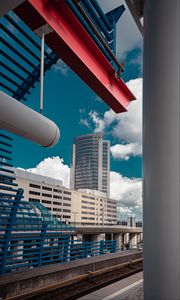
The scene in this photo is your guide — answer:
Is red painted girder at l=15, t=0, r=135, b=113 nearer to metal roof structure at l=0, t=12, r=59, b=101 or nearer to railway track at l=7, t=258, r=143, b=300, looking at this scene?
metal roof structure at l=0, t=12, r=59, b=101

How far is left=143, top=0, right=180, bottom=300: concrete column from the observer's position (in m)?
1.30

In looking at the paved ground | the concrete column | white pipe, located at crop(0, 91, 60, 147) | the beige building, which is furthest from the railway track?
the beige building

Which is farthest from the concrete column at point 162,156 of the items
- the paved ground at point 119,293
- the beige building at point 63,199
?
the beige building at point 63,199

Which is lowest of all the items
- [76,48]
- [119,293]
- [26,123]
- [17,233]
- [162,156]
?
[119,293]

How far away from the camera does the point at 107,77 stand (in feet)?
27.2

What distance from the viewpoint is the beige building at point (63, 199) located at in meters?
110

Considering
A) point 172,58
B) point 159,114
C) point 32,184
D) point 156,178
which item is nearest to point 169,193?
point 156,178

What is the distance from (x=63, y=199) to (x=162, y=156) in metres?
129

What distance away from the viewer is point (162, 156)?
4.42 feet

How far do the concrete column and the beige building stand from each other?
338 ft

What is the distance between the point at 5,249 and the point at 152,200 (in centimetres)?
747

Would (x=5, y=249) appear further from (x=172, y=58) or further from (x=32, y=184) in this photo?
(x=32, y=184)

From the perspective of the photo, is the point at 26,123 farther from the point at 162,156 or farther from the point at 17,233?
the point at 17,233

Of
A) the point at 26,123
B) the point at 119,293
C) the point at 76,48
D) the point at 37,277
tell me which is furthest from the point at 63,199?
the point at 26,123
